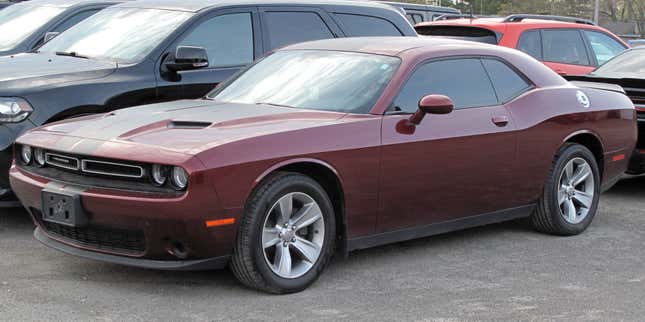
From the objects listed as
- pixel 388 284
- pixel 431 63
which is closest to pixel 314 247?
pixel 388 284

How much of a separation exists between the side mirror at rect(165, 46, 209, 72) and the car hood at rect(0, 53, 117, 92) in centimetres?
45

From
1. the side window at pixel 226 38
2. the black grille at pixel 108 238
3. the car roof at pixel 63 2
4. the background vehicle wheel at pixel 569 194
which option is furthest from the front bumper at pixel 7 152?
the background vehicle wheel at pixel 569 194

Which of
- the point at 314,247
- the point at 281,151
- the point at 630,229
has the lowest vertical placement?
the point at 630,229

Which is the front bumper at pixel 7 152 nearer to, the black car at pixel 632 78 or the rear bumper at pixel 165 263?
the rear bumper at pixel 165 263

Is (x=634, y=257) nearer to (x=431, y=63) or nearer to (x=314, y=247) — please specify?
(x=431, y=63)

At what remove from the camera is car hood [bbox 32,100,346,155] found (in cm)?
579

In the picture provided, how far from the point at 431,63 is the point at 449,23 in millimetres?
6248

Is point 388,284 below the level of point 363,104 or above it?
below

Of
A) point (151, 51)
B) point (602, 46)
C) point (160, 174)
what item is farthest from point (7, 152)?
point (602, 46)

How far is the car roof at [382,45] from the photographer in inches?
278

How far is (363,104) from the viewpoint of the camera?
6.57 m

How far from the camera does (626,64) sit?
1061cm

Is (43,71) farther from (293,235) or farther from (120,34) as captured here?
(293,235)

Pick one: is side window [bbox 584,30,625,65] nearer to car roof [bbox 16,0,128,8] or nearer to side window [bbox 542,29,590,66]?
side window [bbox 542,29,590,66]
